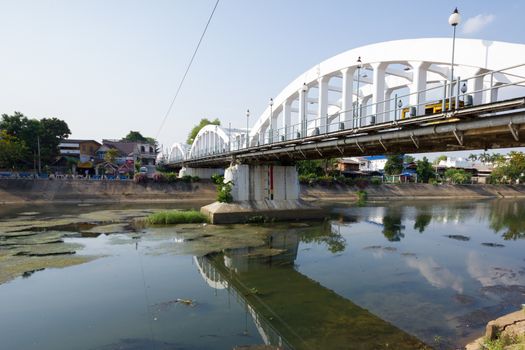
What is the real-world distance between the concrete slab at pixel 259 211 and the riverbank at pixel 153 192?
22525mm

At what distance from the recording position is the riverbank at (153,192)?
43531mm

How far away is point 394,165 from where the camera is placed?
72875 millimetres

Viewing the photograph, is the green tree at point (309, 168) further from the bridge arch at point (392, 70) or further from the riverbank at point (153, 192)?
the bridge arch at point (392, 70)

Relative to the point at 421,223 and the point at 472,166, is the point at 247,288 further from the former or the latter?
the point at 472,166

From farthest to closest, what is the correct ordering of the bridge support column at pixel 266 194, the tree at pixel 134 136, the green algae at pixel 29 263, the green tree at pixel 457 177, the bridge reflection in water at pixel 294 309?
1. the tree at pixel 134 136
2. the green tree at pixel 457 177
3. the bridge support column at pixel 266 194
4. the green algae at pixel 29 263
5. the bridge reflection in water at pixel 294 309

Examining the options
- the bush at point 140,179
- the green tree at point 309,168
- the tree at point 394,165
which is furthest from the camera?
the tree at point 394,165

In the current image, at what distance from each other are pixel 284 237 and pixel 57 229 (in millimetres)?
16223

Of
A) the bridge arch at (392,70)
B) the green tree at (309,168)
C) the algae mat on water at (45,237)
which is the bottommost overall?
the algae mat on water at (45,237)

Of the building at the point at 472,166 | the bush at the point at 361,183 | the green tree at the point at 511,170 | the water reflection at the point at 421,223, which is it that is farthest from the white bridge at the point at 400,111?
the building at the point at 472,166

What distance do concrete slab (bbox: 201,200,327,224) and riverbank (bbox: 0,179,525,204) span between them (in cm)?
2252

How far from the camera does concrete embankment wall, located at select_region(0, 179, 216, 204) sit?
141ft

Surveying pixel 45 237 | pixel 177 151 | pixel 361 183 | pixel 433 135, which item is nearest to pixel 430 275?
pixel 433 135

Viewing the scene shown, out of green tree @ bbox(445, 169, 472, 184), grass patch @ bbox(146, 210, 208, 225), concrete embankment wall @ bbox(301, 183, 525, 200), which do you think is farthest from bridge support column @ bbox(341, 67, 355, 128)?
green tree @ bbox(445, 169, 472, 184)

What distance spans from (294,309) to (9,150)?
53581 millimetres
